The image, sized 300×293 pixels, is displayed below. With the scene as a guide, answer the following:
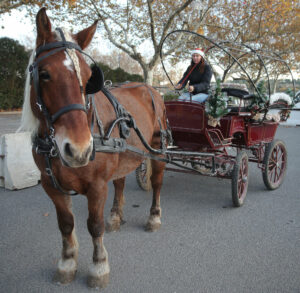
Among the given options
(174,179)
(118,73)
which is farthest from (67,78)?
(118,73)

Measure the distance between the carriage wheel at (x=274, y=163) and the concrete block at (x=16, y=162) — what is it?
394 centimetres

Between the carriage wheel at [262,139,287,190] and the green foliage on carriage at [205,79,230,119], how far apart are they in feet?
4.71

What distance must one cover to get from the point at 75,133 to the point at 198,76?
3221mm

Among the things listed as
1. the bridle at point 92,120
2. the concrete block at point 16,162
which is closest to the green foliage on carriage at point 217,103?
the bridle at point 92,120

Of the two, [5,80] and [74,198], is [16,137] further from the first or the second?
[5,80]

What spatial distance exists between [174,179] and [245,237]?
2.40 m

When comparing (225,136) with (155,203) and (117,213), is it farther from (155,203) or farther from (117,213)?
(117,213)

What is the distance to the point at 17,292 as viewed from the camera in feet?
7.58

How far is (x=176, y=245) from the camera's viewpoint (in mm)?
3080

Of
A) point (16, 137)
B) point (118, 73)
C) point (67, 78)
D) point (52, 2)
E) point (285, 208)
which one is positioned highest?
point (52, 2)

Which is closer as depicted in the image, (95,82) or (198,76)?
(95,82)

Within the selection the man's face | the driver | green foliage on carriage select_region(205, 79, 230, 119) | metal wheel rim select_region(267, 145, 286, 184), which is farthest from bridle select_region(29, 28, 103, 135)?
metal wheel rim select_region(267, 145, 286, 184)

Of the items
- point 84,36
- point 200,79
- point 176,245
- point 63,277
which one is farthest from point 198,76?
point 63,277

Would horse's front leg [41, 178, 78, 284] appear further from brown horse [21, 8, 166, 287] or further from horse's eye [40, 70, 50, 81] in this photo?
horse's eye [40, 70, 50, 81]
